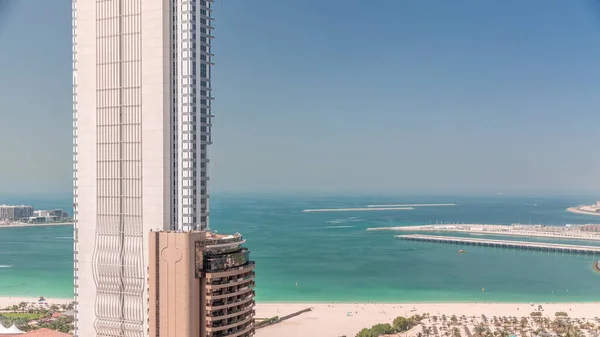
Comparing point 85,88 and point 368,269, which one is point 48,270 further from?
point 85,88

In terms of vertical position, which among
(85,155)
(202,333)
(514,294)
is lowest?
(514,294)

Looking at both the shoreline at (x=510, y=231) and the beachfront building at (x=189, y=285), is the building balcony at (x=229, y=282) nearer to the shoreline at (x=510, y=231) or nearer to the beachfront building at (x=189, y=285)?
the beachfront building at (x=189, y=285)

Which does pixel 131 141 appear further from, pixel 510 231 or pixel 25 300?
pixel 510 231

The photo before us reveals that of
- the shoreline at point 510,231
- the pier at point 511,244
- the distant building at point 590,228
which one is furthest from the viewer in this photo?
the distant building at point 590,228

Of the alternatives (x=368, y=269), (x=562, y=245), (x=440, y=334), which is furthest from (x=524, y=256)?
(x=440, y=334)

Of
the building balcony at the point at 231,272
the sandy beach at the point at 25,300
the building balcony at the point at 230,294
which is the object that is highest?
the building balcony at the point at 231,272

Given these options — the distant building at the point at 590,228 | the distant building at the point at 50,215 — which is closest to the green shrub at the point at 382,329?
the distant building at the point at 590,228
